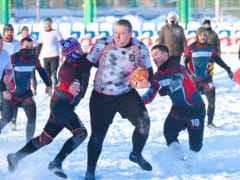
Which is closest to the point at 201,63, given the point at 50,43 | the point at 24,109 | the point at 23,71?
the point at 23,71


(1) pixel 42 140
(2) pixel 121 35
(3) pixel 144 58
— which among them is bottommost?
(1) pixel 42 140

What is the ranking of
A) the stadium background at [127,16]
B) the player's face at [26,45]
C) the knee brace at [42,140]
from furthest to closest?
the stadium background at [127,16] < the player's face at [26,45] < the knee brace at [42,140]

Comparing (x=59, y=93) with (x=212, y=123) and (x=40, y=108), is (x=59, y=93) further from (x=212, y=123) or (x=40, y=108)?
(x=40, y=108)

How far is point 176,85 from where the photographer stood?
5785 mm

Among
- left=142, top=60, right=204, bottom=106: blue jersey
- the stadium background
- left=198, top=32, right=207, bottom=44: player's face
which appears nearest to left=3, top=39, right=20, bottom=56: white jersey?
left=198, top=32, right=207, bottom=44: player's face

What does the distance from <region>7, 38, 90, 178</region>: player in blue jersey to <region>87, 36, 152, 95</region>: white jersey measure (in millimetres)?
171

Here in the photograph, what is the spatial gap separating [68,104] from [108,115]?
467 millimetres

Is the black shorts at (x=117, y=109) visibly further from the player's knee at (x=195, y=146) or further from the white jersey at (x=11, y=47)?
the white jersey at (x=11, y=47)

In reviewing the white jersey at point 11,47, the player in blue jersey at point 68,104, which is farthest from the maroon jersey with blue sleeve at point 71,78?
the white jersey at point 11,47

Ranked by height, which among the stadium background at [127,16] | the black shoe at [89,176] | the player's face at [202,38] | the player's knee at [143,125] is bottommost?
the black shoe at [89,176]

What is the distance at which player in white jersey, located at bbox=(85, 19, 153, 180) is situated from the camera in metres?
5.38

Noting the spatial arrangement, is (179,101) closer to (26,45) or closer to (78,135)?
(78,135)

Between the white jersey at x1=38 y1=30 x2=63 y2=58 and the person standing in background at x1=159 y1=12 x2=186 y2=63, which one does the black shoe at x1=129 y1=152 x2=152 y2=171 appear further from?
the white jersey at x1=38 y1=30 x2=63 y2=58

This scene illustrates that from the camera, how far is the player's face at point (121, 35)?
208 inches
